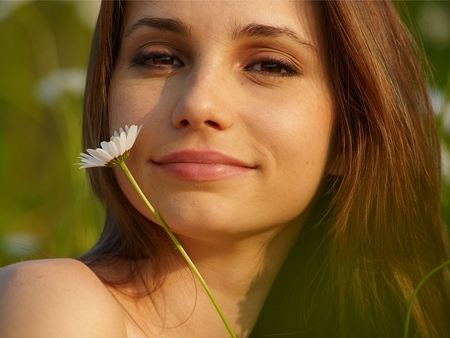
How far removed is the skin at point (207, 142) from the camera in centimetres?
105

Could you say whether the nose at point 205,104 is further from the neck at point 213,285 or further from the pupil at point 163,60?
the neck at point 213,285

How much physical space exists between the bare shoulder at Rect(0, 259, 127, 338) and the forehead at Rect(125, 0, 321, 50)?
456mm

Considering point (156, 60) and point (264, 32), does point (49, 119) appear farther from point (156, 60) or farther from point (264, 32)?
point (264, 32)

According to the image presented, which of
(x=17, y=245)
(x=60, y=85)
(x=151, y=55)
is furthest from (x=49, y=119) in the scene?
(x=151, y=55)

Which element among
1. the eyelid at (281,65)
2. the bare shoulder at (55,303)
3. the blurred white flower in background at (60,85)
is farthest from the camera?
the blurred white flower in background at (60,85)

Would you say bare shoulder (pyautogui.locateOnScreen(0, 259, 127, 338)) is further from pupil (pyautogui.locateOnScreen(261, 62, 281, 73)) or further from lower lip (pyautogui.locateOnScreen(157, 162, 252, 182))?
pupil (pyautogui.locateOnScreen(261, 62, 281, 73))

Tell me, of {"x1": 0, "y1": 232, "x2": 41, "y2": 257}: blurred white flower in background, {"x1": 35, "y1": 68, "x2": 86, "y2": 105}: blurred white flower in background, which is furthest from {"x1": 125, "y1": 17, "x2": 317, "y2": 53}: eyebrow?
{"x1": 35, "y1": 68, "x2": 86, "y2": 105}: blurred white flower in background

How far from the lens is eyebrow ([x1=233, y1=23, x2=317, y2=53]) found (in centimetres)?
112

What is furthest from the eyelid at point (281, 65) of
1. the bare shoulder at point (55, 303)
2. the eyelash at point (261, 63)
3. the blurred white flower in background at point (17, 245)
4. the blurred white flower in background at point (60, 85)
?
the blurred white flower in background at point (60, 85)

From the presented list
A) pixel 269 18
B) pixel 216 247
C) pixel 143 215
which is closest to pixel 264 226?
pixel 216 247

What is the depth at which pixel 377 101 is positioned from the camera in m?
1.26

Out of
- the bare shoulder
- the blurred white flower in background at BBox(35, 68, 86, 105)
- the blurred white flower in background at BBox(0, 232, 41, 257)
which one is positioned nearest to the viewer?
the bare shoulder

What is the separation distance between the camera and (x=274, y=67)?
117cm

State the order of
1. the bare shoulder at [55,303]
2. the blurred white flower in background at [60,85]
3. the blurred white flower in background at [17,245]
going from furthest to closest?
1. the blurred white flower in background at [60,85]
2. the blurred white flower in background at [17,245]
3. the bare shoulder at [55,303]
